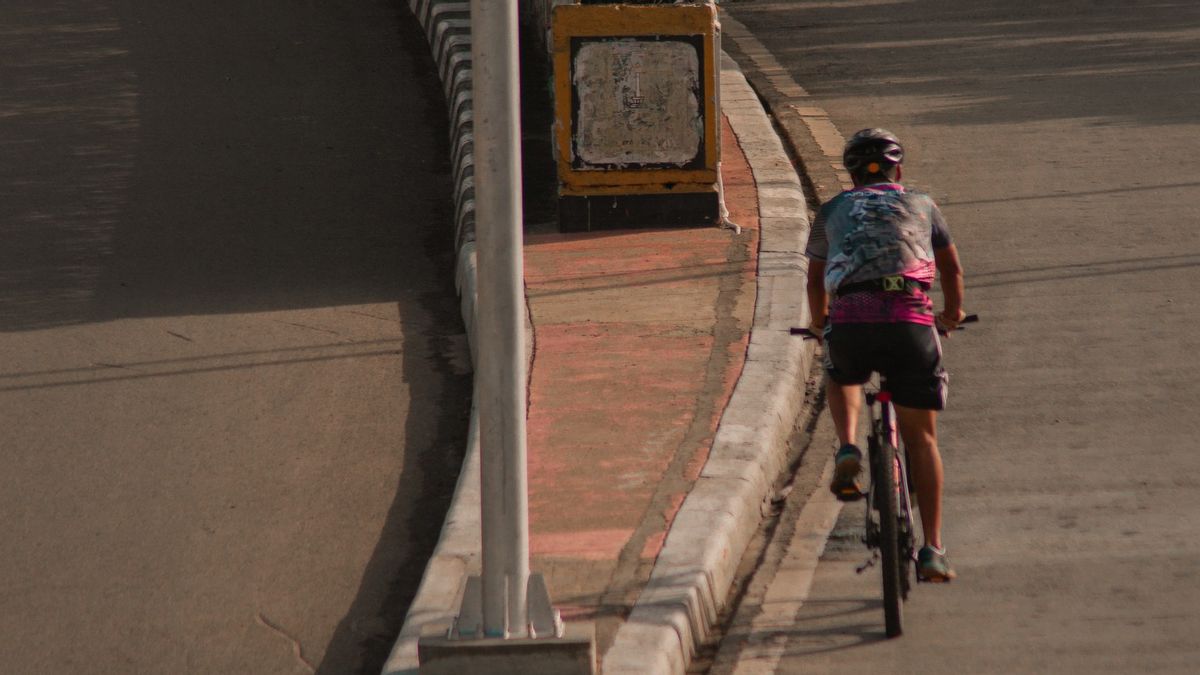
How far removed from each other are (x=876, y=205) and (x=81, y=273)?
5.92 m

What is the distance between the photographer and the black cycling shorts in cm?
575

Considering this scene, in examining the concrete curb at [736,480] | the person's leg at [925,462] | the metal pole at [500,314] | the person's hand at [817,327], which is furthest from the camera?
the person's hand at [817,327]

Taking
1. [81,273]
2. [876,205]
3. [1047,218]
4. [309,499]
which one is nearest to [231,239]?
[81,273]

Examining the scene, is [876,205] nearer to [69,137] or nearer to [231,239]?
[231,239]

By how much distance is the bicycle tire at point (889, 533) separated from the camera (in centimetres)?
555

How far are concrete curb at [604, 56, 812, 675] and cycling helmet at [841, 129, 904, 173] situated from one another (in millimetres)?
1311

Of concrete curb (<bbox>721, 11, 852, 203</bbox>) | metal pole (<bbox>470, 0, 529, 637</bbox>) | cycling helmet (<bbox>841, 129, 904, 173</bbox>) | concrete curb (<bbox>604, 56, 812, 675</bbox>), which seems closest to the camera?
metal pole (<bbox>470, 0, 529, 637</bbox>)

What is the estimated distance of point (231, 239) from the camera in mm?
10969

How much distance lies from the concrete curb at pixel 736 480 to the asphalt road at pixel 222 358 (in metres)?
0.94

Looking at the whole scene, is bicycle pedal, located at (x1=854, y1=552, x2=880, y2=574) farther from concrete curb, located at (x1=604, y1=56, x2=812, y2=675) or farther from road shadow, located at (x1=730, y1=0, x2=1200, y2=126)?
road shadow, located at (x1=730, y1=0, x2=1200, y2=126)

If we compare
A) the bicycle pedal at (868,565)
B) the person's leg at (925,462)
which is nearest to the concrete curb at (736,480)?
the bicycle pedal at (868,565)

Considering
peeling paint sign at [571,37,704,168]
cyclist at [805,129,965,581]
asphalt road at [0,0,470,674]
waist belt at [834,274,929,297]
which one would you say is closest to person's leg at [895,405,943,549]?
cyclist at [805,129,965,581]

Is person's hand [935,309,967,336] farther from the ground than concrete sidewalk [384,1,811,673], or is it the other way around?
person's hand [935,309,967,336]

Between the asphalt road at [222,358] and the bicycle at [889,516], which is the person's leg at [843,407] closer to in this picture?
the bicycle at [889,516]
